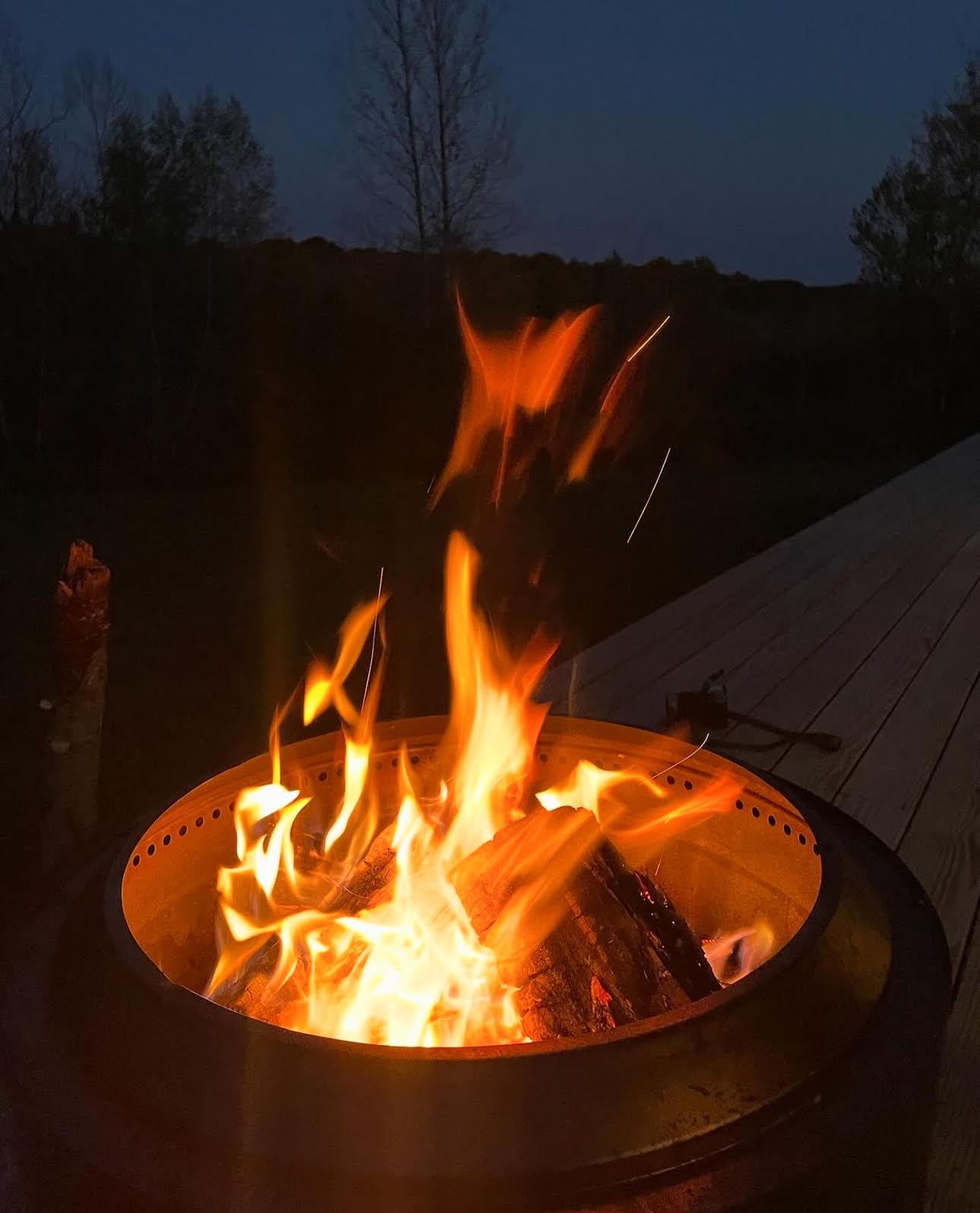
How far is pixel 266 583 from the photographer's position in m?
5.46

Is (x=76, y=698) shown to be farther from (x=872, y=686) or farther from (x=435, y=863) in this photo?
(x=872, y=686)

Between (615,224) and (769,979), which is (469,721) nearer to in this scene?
(769,979)

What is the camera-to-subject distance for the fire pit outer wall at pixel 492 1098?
76 centimetres

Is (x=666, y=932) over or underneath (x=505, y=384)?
underneath

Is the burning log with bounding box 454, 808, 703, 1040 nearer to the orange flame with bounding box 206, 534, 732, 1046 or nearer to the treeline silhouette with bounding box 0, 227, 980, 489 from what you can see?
the orange flame with bounding box 206, 534, 732, 1046

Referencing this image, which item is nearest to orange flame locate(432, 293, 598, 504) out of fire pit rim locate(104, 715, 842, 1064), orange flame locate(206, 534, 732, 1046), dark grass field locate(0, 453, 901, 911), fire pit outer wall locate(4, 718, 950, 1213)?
orange flame locate(206, 534, 732, 1046)

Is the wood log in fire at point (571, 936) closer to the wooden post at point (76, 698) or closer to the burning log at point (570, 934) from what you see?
the burning log at point (570, 934)

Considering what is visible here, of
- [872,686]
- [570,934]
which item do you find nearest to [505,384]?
[570,934]

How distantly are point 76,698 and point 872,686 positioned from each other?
2196mm

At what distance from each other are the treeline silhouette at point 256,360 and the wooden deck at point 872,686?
4.67 m

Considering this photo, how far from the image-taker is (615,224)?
15.1m

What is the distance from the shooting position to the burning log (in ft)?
3.74

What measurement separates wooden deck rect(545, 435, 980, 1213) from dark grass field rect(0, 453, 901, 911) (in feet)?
2.50

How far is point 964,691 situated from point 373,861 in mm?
2038
